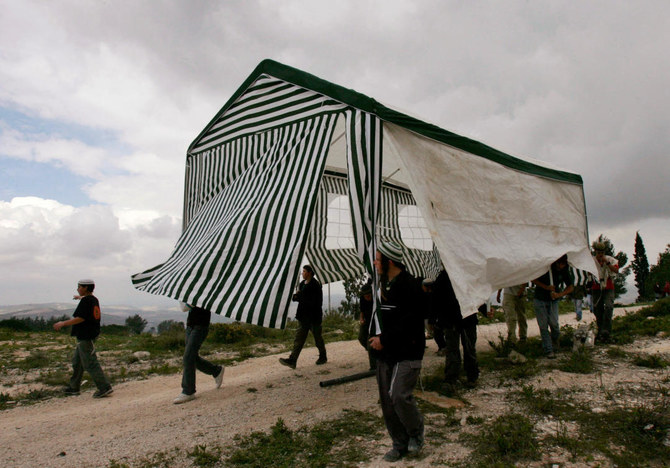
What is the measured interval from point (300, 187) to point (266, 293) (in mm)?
1326

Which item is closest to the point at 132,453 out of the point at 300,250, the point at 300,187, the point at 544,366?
the point at 300,250

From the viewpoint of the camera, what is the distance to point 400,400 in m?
3.55

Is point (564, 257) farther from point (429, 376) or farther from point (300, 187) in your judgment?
point (300, 187)

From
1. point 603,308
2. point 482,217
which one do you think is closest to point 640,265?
point 603,308

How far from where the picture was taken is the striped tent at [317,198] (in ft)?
14.7

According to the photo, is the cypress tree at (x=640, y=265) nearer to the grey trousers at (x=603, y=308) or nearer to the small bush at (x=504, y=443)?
the grey trousers at (x=603, y=308)

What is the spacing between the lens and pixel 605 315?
7.77 meters

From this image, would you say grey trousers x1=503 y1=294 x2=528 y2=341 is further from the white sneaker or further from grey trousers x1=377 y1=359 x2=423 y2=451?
the white sneaker

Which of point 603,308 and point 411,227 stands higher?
point 411,227

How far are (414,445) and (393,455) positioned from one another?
0.70 ft

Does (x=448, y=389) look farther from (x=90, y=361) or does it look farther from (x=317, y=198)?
(x=90, y=361)

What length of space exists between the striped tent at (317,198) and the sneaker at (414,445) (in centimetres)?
147

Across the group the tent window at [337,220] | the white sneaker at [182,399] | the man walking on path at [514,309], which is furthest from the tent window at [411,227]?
the white sneaker at [182,399]

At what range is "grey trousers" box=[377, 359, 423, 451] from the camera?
357cm
